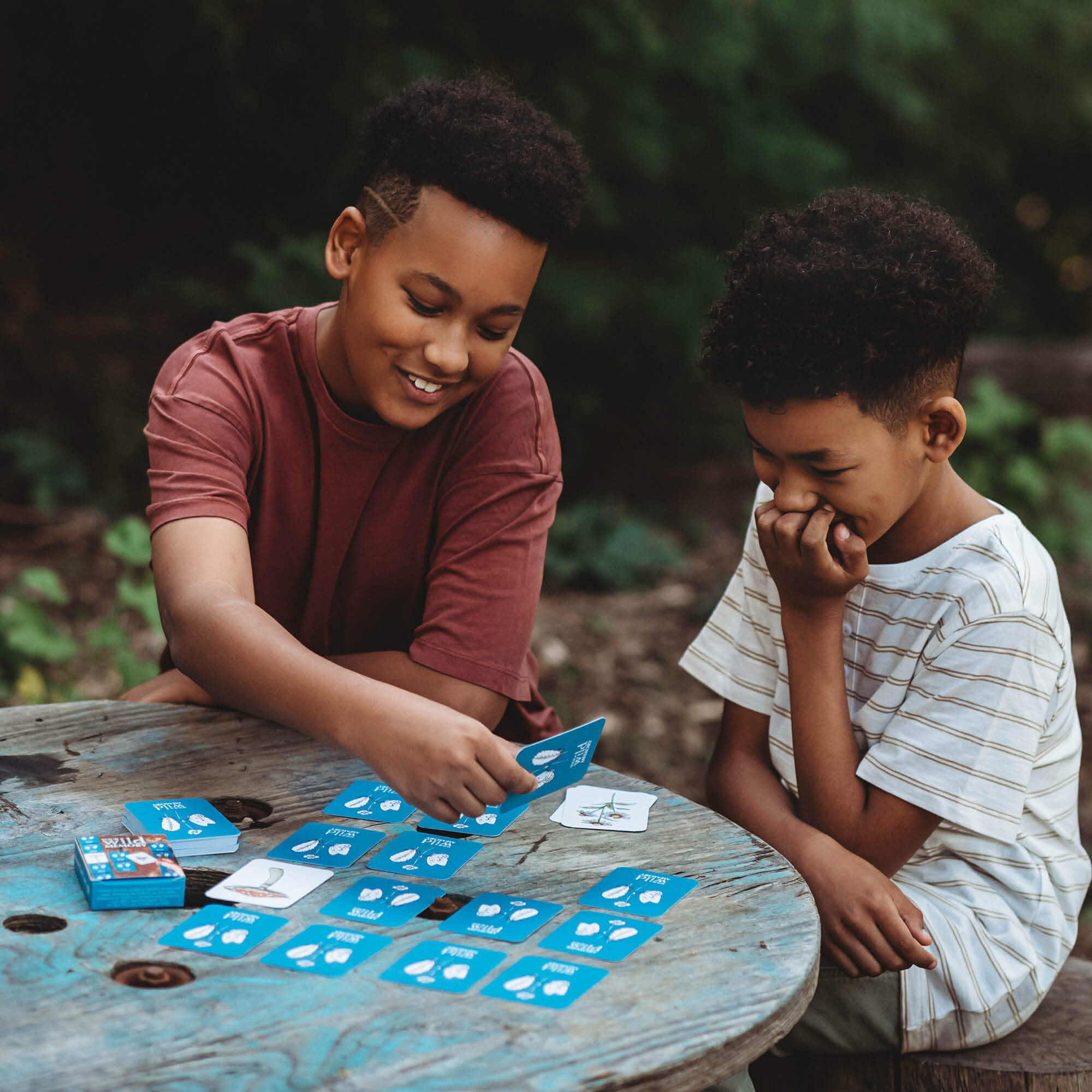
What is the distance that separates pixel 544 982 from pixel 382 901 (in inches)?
10.3

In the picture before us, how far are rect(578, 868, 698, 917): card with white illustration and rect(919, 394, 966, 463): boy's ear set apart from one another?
2.47 ft

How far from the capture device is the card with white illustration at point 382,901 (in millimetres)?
1385

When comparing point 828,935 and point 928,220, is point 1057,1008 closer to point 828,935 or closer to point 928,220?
point 828,935

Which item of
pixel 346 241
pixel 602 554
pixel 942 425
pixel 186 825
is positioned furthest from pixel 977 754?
pixel 602 554

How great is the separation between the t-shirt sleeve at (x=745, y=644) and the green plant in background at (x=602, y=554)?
318 centimetres

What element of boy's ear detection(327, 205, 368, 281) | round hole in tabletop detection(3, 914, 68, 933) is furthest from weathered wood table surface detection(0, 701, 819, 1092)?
boy's ear detection(327, 205, 368, 281)

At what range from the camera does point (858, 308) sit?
1737 millimetres

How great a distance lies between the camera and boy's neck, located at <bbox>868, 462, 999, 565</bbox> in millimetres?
1858

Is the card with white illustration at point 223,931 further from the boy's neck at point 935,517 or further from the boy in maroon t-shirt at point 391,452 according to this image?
the boy's neck at point 935,517

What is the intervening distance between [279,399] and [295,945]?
118 cm

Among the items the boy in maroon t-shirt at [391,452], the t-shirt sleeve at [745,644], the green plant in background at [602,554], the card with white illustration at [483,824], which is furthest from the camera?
the green plant in background at [602,554]

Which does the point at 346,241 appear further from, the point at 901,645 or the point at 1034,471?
the point at 1034,471

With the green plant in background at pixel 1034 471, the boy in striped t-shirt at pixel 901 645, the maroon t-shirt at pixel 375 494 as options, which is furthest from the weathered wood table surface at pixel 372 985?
the green plant in background at pixel 1034 471

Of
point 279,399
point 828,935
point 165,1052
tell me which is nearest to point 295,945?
point 165,1052
